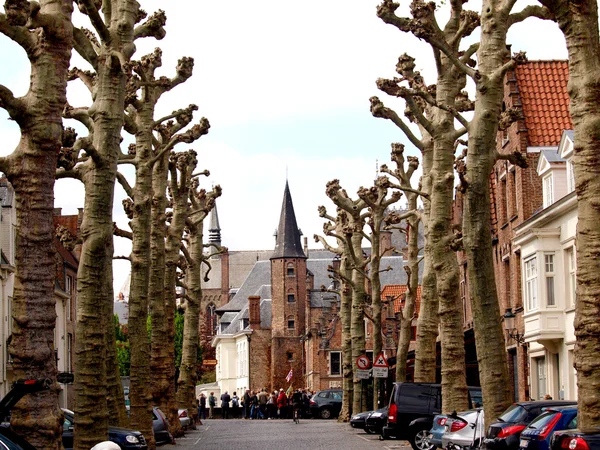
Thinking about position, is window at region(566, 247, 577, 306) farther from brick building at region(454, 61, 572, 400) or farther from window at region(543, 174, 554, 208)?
brick building at region(454, 61, 572, 400)

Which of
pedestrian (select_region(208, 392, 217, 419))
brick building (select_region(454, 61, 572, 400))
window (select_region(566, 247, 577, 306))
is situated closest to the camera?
window (select_region(566, 247, 577, 306))

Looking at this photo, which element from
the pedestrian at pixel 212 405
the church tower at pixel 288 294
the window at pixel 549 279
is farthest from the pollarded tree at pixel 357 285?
the church tower at pixel 288 294

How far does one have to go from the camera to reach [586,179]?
47.2 ft

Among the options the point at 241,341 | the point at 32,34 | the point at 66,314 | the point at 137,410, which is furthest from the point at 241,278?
the point at 32,34

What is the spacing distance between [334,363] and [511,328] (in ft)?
229

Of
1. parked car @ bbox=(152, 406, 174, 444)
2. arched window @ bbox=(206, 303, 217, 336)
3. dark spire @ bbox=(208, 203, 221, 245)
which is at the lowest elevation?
parked car @ bbox=(152, 406, 174, 444)

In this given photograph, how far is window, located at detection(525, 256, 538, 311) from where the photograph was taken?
36.0 m

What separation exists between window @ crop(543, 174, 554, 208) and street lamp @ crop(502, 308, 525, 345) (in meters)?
4.61

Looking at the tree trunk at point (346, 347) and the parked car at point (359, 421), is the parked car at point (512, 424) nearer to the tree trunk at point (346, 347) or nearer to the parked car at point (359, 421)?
the parked car at point (359, 421)

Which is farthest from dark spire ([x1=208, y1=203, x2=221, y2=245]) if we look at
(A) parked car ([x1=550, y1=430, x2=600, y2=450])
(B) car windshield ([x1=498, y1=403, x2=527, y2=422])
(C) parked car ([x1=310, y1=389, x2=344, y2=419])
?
Answer: (A) parked car ([x1=550, y1=430, x2=600, y2=450])

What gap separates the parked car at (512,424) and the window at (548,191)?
18.9m

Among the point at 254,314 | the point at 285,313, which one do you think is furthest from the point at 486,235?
the point at 254,314

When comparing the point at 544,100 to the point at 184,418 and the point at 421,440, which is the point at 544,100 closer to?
the point at 184,418

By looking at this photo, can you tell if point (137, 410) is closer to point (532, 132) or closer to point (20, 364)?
point (20, 364)
